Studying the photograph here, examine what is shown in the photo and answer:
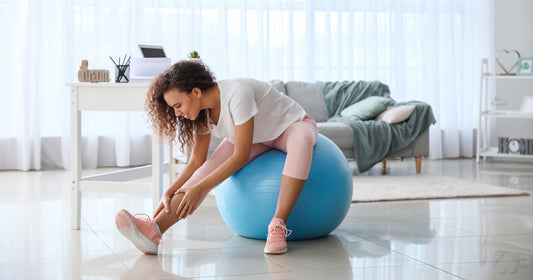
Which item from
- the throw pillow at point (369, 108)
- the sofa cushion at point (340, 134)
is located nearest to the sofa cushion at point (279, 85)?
the throw pillow at point (369, 108)

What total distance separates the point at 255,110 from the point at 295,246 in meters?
0.51

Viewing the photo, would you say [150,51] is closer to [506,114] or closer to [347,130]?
[347,130]

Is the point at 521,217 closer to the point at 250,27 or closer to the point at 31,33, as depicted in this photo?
the point at 250,27

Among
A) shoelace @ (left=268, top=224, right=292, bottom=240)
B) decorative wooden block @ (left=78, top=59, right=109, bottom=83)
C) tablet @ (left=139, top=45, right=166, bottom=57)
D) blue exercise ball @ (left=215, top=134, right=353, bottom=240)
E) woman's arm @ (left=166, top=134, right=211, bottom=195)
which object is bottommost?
shoelace @ (left=268, top=224, right=292, bottom=240)

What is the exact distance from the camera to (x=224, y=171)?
2139 millimetres

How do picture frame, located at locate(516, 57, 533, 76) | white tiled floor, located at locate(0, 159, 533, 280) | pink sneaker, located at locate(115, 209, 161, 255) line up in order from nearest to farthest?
1. white tiled floor, located at locate(0, 159, 533, 280)
2. pink sneaker, located at locate(115, 209, 161, 255)
3. picture frame, located at locate(516, 57, 533, 76)

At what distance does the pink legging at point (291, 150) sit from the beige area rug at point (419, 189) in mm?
1193

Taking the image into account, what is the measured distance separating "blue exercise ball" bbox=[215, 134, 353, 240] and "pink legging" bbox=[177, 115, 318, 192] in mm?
38

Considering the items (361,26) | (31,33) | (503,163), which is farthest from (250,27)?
(503,163)

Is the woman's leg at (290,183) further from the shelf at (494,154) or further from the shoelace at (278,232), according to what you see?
the shelf at (494,154)

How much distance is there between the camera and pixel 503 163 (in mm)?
5324

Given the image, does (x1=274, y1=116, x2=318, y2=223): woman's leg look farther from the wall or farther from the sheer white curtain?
the wall

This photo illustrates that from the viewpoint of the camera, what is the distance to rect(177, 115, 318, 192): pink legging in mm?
2119

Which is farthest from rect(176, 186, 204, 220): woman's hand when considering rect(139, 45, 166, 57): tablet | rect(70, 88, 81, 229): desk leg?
rect(139, 45, 166, 57): tablet
